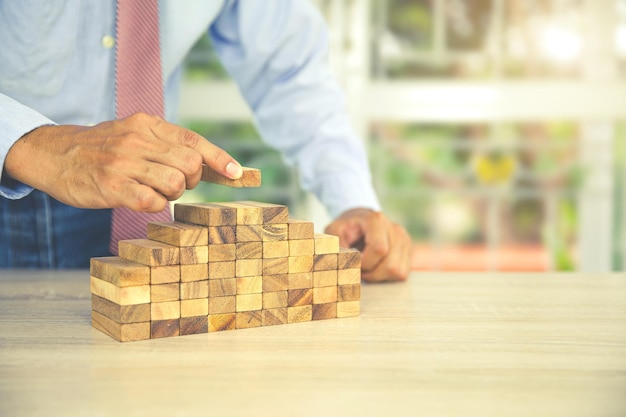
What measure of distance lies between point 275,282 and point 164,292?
0.46 feet

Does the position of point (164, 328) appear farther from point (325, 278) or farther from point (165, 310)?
point (325, 278)

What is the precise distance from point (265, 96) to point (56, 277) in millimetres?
671

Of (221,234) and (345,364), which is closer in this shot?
(345,364)

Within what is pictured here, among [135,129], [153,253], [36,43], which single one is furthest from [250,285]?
[36,43]

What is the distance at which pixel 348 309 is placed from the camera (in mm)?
934

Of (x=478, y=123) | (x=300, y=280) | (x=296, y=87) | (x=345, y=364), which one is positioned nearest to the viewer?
(x=345, y=364)

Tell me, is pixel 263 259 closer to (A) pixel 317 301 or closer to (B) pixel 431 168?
(A) pixel 317 301

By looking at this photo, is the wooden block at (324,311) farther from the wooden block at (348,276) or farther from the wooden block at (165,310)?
the wooden block at (165,310)

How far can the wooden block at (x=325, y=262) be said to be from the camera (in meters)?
0.91

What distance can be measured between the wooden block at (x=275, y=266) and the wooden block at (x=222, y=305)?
0.17 feet

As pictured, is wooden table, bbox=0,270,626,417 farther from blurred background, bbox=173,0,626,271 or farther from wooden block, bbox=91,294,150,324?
blurred background, bbox=173,0,626,271

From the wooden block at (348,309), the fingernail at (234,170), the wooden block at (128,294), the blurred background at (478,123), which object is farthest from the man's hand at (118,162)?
the blurred background at (478,123)

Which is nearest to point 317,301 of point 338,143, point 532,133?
point 338,143

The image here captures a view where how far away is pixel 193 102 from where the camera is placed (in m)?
3.13
